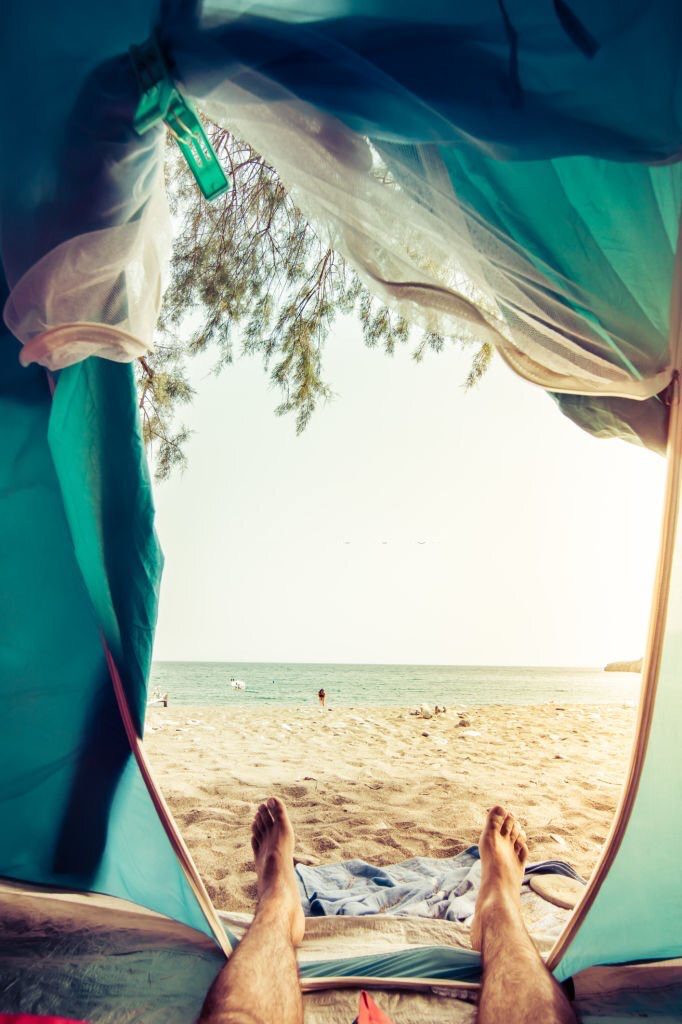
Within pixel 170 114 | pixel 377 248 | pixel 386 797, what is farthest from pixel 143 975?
pixel 386 797

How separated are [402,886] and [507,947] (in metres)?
0.59

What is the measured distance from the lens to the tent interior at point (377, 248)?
2.85 ft

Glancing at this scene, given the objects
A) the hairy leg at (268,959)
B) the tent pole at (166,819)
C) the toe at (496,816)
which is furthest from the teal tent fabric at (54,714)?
the toe at (496,816)

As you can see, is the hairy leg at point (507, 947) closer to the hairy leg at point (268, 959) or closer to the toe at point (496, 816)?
the toe at point (496, 816)

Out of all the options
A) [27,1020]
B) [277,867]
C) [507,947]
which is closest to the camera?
[27,1020]

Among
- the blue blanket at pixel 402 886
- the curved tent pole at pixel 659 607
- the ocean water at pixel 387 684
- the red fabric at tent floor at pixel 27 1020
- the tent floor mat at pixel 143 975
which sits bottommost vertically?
the ocean water at pixel 387 684

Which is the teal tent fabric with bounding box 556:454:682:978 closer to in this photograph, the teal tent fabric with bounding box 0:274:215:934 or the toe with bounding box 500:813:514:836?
the toe with bounding box 500:813:514:836

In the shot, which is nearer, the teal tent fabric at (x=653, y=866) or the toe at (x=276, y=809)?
the teal tent fabric at (x=653, y=866)

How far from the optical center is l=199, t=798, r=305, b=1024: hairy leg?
2.97 ft

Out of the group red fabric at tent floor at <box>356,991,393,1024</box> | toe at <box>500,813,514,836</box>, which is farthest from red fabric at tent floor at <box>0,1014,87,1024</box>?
toe at <box>500,813,514,836</box>

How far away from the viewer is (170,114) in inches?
38.2

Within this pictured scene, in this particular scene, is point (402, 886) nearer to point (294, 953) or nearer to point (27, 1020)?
point (294, 953)

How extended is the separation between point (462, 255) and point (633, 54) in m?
0.32

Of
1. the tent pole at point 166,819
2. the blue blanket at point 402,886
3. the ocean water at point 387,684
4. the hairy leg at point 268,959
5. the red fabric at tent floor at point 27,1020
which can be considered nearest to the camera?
the red fabric at tent floor at point 27,1020
